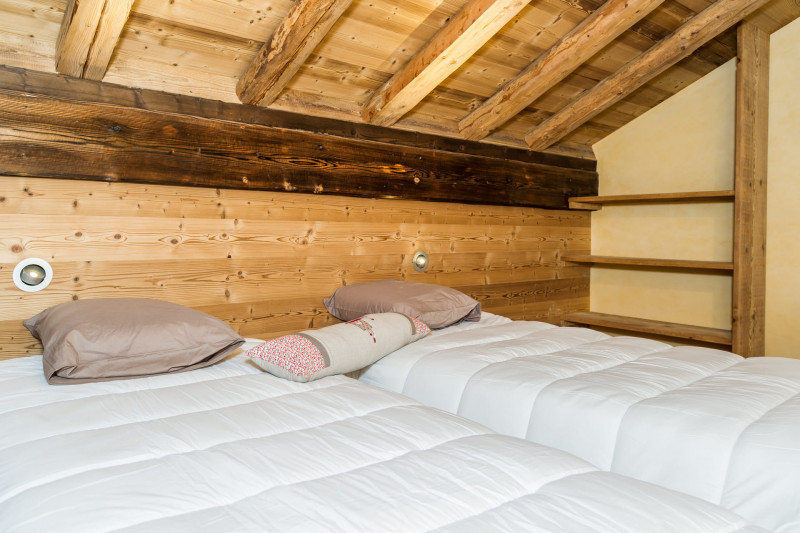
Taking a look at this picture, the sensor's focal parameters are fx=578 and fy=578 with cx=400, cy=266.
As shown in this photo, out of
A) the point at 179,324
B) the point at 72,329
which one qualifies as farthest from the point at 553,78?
the point at 72,329

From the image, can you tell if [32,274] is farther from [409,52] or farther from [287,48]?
[409,52]

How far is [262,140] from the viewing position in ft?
8.18

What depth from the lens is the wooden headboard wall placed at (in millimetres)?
2014

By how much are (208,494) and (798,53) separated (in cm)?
366

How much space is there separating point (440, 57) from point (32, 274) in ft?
5.86

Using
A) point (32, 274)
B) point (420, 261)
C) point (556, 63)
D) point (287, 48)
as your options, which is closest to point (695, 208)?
point (556, 63)

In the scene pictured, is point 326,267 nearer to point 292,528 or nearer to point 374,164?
point 374,164

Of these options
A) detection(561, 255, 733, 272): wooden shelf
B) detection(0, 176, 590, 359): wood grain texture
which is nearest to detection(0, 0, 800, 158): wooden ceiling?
detection(0, 176, 590, 359): wood grain texture

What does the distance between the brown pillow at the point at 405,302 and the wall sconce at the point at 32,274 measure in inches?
45.9

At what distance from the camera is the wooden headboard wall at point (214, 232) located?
201 cm

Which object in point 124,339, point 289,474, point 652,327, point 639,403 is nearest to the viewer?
point 289,474

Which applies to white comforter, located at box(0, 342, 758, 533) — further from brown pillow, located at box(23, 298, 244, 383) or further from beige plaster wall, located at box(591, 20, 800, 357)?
beige plaster wall, located at box(591, 20, 800, 357)

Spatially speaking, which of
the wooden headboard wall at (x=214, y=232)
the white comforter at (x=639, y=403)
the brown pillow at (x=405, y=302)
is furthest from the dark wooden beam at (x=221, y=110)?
the white comforter at (x=639, y=403)

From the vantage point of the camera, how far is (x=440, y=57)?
248cm
